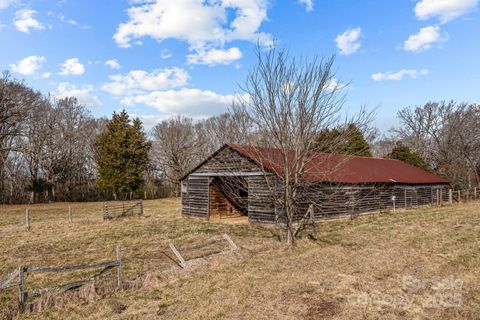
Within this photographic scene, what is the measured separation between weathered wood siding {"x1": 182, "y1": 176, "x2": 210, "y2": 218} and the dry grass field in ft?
22.5

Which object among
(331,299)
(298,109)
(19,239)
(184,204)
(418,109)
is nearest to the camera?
(331,299)

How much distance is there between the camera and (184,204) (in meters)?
26.4

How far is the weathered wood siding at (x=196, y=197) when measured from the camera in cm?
2488

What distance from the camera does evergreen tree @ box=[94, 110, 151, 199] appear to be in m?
44.2

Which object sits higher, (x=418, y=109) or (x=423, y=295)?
(x=418, y=109)

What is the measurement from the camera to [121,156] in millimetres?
44656

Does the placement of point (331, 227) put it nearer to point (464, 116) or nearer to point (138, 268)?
point (138, 268)

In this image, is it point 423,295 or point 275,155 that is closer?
point 423,295

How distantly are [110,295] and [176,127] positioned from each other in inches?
1922

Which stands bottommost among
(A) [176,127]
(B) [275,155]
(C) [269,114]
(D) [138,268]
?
(D) [138,268]

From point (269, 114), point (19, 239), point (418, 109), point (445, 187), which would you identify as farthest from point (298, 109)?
point (418, 109)

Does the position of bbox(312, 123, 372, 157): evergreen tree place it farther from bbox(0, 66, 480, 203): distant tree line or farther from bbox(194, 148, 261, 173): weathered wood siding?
bbox(0, 66, 480, 203): distant tree line

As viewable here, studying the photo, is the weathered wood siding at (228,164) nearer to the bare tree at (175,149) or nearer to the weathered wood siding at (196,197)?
the weathered wood siding at (196,197)
